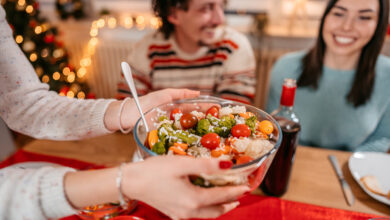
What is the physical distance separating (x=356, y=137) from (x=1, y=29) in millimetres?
1787

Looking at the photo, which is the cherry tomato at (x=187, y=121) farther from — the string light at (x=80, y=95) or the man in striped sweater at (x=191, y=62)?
the string light at (x=80, y=95)

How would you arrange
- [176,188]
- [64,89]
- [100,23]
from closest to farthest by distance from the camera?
[176,188], [64,89], [100,23]

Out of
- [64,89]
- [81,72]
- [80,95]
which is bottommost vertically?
[80,95]

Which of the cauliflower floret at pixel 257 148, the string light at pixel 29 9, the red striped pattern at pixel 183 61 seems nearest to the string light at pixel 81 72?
the string light at pixel 29 9

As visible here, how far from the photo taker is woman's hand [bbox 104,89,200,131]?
2.80 ft

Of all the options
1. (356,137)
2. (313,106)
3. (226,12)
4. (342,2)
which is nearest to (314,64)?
(313,106)

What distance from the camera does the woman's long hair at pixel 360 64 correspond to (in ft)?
4.46

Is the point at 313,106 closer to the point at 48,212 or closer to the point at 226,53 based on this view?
the point at 226,53

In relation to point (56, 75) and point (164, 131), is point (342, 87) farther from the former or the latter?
point (56, 75)

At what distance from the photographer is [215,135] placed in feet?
2.08

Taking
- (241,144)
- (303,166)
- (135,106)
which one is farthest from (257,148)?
(303,166)

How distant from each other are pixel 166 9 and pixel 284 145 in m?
1.27

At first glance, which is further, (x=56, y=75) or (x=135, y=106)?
(x=56, y=75)

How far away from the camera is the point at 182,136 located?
64 cm
